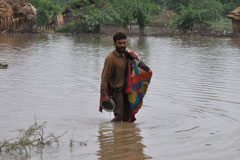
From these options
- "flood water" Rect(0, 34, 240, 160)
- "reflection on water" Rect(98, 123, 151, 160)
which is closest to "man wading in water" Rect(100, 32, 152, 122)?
"reflection on water" Rect(98, 123, 151, 160)

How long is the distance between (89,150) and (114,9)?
25366mm

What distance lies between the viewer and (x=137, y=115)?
7.37 meters

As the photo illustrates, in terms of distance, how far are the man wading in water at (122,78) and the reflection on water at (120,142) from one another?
0.25 meters

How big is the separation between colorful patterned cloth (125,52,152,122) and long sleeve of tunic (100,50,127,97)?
0.09m

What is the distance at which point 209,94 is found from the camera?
8.82 metres

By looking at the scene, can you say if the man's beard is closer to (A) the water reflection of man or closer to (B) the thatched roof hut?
(A) the water reflection of man

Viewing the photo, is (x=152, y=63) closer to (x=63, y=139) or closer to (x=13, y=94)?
(x=13, y=94)

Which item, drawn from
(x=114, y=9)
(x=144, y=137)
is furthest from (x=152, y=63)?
(x=114, y=9)

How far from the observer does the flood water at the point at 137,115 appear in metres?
5.30

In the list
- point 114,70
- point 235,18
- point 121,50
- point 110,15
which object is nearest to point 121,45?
point 121,50

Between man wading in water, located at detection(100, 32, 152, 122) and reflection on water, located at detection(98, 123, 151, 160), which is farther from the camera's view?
man wading in water, located at detection(100, 32, 152, 122)

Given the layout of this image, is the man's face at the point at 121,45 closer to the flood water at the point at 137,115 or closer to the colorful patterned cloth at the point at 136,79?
the colorful patterned cloth at the point at 136,79

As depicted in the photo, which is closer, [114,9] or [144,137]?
[144,137]

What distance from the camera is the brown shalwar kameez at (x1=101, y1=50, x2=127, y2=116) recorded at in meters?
6.23
